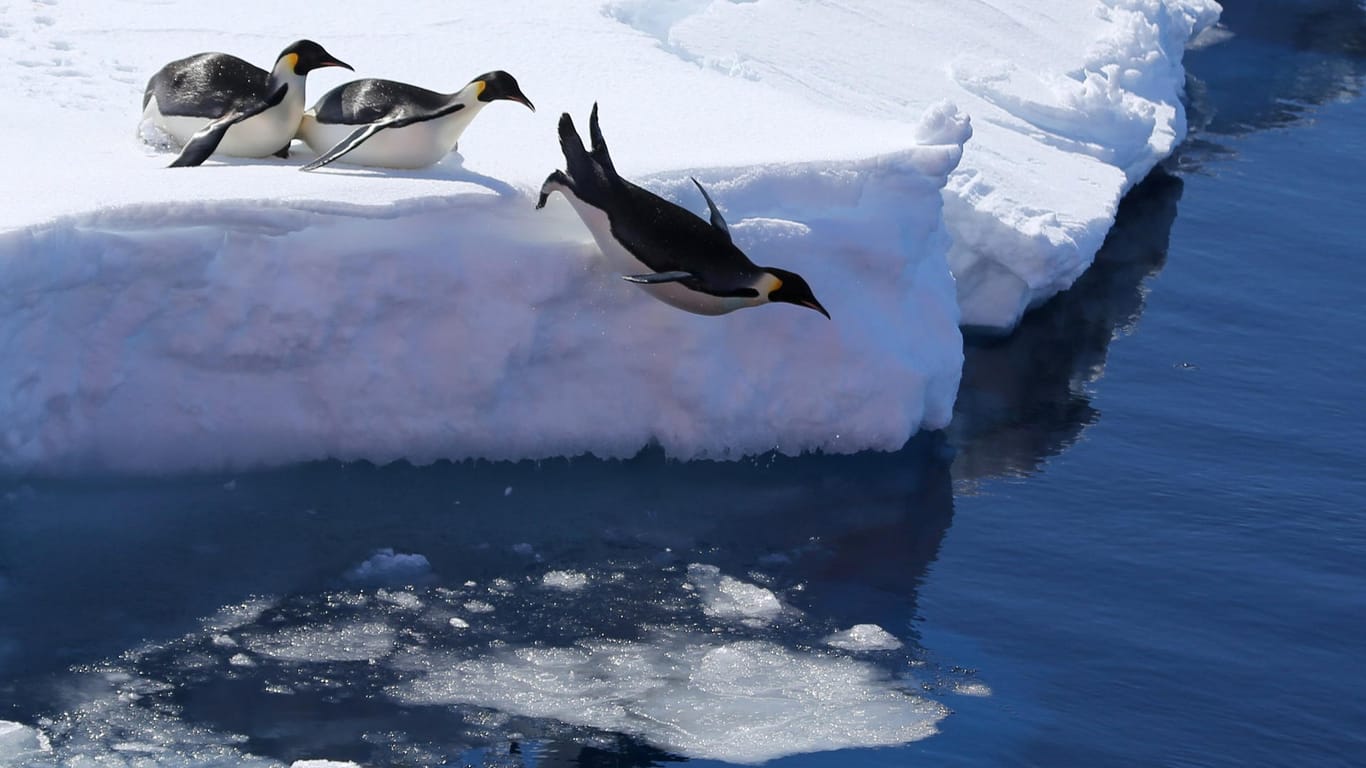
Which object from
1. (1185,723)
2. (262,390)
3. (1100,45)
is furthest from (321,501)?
(1100,45)

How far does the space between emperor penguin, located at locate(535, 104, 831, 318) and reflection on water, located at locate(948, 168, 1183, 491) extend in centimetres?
135

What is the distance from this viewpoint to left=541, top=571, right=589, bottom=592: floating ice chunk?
5.42 meters

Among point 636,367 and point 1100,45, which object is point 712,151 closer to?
point 636,367

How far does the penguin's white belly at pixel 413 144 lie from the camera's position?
20.2ft

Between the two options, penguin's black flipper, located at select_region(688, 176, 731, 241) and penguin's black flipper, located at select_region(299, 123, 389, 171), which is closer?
penguin's black flipper, located at select_region(688, 176, 731, 241)

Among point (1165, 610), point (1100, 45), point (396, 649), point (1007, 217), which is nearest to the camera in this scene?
point (396, 649)

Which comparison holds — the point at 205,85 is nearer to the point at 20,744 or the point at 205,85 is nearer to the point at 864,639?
the point at 20,744

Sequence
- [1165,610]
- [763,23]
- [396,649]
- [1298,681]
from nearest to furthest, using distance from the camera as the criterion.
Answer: [396,649], [1298,681], [1165,610], [763,23]

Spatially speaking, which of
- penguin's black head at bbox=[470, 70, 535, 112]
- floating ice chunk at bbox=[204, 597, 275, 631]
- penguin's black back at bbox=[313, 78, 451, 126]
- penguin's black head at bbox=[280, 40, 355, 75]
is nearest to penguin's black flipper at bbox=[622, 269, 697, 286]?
penguin's black head at bbox=[470, 70, 535, 112]

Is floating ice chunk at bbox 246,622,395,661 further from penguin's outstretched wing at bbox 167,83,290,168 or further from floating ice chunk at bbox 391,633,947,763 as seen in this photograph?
penguin's outstretched wing at bbox 167,83,290,168

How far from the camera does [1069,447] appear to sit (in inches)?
279

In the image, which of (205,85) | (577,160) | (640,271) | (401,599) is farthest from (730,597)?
(205,85)

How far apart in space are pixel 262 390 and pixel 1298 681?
359 cm

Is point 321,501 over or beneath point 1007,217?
beneath
